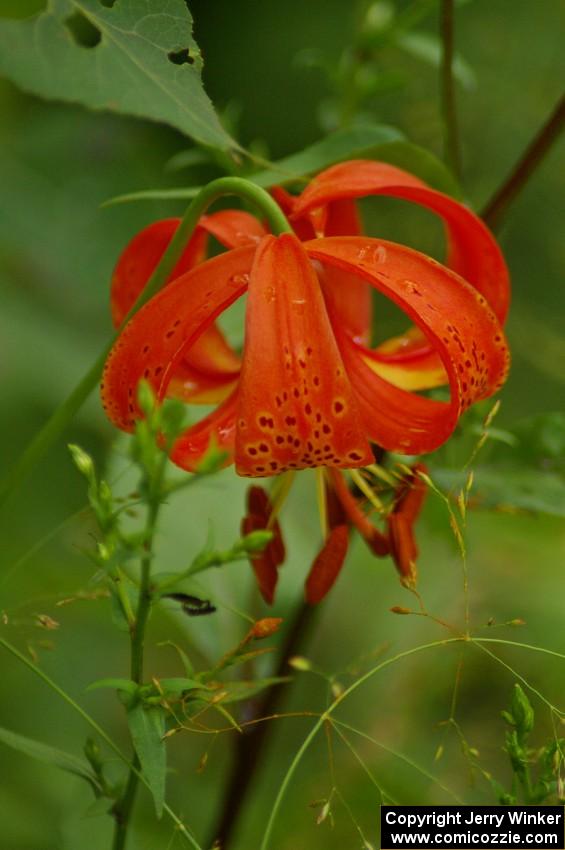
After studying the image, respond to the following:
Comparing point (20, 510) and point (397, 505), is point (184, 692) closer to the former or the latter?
point (397, 505)

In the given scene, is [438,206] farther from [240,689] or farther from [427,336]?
[240,689]

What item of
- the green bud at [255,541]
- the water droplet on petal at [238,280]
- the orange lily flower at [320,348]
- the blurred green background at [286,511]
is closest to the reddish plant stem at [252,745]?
the blurred green background at [286,511]

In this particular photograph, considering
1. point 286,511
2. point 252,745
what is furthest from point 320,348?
point 286,511

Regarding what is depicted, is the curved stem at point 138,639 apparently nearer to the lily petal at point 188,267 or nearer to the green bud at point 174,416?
the green bud at point 174,416

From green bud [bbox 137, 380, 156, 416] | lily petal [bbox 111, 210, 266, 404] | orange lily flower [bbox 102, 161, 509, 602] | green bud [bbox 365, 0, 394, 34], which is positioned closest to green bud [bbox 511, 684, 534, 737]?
orange lily flower [bbox 102, 161, 509, 602]

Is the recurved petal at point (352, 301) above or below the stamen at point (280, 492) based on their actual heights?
above

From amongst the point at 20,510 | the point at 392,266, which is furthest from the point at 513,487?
the point at 20,510

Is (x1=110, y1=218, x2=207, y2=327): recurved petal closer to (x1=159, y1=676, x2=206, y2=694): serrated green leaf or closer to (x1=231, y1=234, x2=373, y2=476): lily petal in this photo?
(x1=231, y1=234, x2=373, y2=476): lily petal
